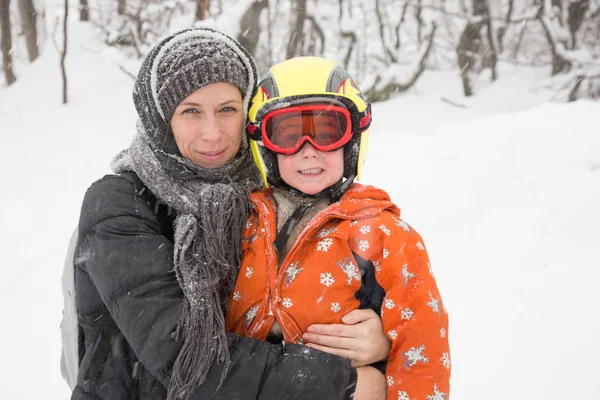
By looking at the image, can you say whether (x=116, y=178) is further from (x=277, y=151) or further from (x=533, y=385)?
(x=533, y=385)

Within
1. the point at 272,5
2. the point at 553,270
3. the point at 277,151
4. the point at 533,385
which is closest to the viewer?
the point at 277,151

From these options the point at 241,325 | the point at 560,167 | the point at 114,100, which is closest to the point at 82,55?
the point at 114,100

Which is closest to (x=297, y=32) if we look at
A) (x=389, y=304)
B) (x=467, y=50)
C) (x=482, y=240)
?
(x=467, y=50)

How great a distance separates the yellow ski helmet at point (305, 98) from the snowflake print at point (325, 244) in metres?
0.44

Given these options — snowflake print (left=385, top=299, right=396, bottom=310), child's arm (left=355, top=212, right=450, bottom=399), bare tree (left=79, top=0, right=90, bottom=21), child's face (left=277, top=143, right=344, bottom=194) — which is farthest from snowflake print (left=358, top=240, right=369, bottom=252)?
bare tree (left=79, top=0, right=90, bottom=21)

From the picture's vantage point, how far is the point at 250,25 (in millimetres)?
10453

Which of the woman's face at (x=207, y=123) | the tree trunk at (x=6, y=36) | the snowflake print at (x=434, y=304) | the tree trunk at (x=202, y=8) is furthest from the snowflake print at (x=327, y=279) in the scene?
the tree trunk at (x=6, y=36)

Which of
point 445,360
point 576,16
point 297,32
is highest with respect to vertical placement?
point 576,16

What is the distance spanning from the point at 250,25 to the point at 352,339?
968cm

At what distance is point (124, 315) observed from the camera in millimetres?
1694

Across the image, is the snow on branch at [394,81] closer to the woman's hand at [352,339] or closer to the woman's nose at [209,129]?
the woman's nose at [209,129]

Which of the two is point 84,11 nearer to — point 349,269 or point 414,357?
point 349,269

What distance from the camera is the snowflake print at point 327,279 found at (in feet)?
6.29

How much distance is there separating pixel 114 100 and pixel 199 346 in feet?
41.2
